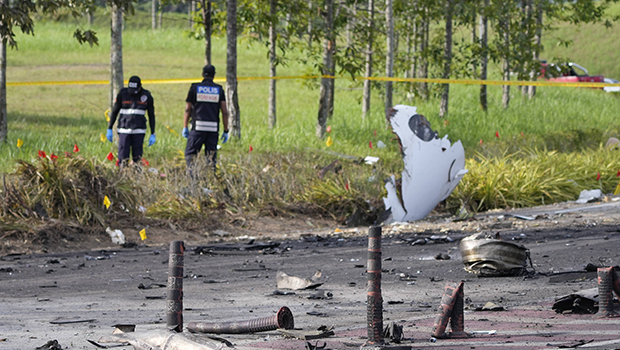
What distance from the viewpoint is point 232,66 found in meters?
13.6

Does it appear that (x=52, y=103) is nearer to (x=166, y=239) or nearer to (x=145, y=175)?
(x=145, y=175)

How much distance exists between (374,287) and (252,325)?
735mm

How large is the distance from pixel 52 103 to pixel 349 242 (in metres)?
17.8

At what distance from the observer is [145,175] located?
34.3ft

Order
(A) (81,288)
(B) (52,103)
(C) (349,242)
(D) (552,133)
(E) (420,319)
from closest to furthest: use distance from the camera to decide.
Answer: (E) (420,319)
(A) (81,288)
(C) (349,242)
(D) (552,133)
(B) (52,103)

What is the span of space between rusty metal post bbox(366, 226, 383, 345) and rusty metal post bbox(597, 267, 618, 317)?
62.8 inches

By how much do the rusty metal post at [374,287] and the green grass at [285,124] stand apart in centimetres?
612

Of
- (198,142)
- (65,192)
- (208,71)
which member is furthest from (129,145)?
(65,192)

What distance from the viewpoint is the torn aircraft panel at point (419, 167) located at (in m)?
9.74

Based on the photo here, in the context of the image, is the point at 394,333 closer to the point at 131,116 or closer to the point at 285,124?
the point at 131,116

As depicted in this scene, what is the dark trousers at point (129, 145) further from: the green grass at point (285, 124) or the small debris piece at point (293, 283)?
the small debris piece at point (293, 283)

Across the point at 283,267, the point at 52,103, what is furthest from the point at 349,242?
the point at 52,103

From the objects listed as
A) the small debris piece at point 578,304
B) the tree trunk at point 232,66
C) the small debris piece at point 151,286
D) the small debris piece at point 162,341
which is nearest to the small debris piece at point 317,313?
the small debris piece at point 162,341

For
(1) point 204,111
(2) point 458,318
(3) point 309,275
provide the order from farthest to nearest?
(1) point 204,111 < (3) point 309,275 < (2) point 458,318
